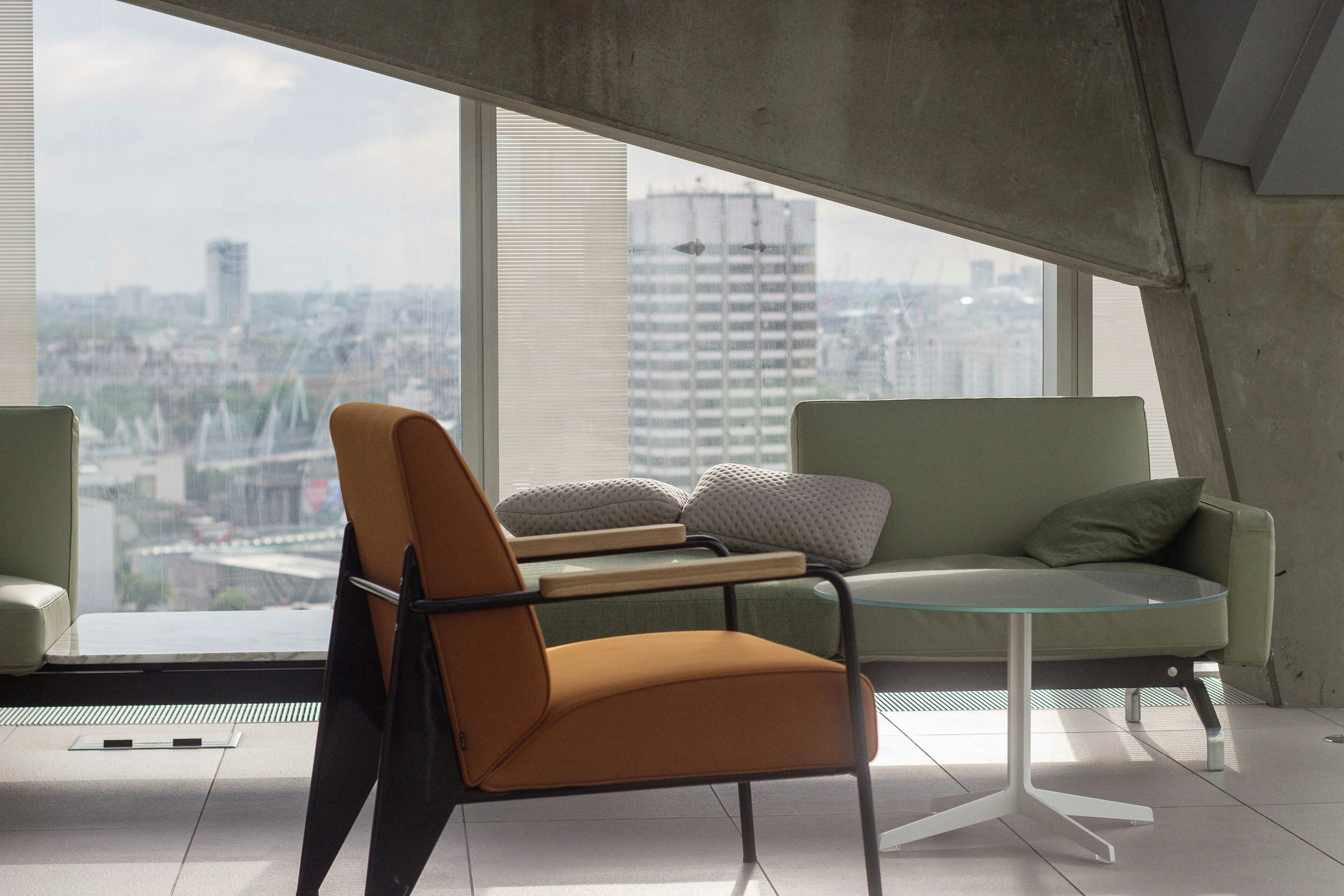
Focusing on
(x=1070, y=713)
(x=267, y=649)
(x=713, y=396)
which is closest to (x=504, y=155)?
(x=713, y=396)

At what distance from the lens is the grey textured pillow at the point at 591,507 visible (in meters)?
3.38

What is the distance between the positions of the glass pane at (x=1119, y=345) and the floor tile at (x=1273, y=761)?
1.55 metres

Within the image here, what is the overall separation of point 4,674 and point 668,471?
2.43 meters

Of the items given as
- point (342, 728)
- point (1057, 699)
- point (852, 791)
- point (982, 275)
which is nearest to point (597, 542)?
point (342, 728)

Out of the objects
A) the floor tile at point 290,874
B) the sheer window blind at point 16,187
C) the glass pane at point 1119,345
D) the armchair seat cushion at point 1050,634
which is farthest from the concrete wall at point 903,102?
the floor tile at point 290,874

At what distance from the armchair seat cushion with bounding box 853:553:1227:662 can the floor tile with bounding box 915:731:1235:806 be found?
0.27 m

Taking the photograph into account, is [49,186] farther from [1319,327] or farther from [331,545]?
[1319,327]

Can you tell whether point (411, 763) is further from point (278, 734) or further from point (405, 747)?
point (278, 734)

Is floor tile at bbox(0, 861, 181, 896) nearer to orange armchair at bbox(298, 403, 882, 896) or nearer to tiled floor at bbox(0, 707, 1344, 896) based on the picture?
tiled floor at bbox(0, 707, 1344, 896)

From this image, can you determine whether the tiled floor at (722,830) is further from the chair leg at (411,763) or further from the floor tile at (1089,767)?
the chair leg at (411,763)

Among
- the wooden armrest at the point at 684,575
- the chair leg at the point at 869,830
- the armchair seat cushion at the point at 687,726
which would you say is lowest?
the chair leg at the point at 869,830

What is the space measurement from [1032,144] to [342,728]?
2608 millimetres

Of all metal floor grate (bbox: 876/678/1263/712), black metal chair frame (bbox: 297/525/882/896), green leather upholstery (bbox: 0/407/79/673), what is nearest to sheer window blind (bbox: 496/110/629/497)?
metal floor grate (bbox: 876/678/1263/712)

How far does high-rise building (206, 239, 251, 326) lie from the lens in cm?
432
